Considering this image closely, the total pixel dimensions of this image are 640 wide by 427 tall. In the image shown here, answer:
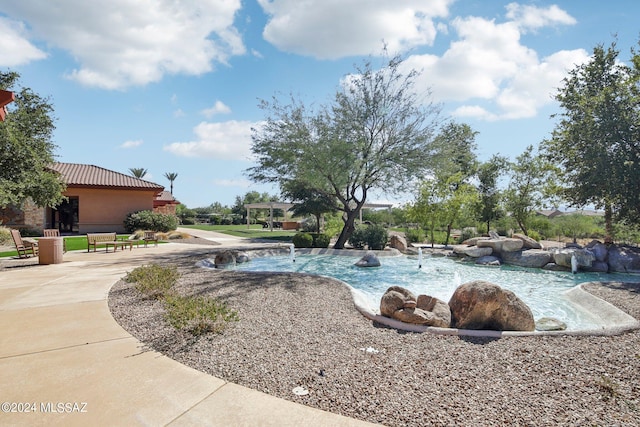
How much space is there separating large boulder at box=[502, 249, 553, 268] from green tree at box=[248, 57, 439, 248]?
5.07 metres

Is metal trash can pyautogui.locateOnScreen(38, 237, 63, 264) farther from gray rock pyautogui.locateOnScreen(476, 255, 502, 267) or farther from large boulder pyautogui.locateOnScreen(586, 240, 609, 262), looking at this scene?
large boulder pyautogui.locateOnScreen(586, 240, 609, 262)

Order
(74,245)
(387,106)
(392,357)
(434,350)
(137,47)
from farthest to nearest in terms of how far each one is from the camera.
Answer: (74,245), (387,106), (137,47), (434,350), (392,357)

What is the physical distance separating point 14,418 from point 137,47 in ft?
32.7

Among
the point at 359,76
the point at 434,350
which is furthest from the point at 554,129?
the point at 434,350

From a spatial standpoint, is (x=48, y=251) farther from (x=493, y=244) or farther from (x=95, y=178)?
(x=493, y=244)

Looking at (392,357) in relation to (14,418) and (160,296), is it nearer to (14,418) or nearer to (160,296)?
(14,418)

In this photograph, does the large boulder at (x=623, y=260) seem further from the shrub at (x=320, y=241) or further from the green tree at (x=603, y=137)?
the shrub at (x=320, y=241)

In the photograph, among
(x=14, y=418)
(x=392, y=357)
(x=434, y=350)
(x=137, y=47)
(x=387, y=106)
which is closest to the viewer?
(x=14, y=418)

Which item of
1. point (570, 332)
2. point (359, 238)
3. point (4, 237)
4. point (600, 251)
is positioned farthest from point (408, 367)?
point (4, 237)

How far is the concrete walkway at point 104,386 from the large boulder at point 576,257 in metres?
13.2

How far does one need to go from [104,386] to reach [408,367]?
2.78 meters

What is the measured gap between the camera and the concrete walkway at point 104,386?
252 centimetres

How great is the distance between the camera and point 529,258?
13602 millimetres

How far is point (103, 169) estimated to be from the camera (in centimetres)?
2650
